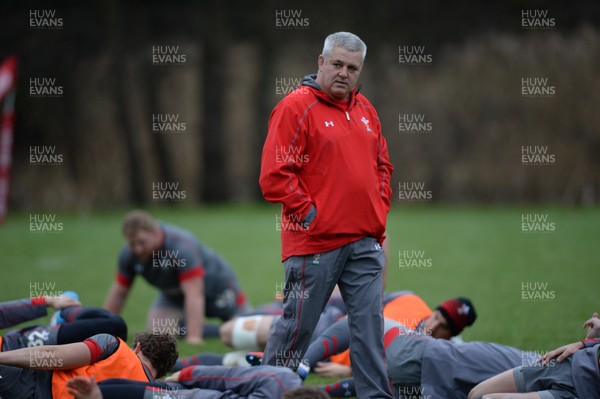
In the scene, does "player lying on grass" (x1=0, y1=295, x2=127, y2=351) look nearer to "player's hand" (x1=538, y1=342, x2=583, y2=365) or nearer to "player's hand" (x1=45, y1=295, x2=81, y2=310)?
"player's hand" (x1=45, y1=295, x2=81, y2=310)

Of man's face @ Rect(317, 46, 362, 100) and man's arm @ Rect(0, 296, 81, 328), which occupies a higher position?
man's face @ Rect(317, 46, 362, 100)

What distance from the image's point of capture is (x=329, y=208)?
440cm

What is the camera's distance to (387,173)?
4.75 meters

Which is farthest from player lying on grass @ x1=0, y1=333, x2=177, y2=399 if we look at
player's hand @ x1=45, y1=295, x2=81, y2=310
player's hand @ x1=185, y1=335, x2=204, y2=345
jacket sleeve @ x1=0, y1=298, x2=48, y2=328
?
player's hand @ x1=185, y1=335, x2=204, y2=345

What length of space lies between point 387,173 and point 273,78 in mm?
18026

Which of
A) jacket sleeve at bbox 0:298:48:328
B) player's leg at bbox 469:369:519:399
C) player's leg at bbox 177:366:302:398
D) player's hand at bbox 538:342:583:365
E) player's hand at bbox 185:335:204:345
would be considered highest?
jacket sleeve at bbox 0:298:48:328

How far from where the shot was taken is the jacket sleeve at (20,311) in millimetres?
5555

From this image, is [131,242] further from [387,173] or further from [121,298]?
[387,173]

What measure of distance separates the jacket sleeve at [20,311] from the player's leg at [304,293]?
6.98 ft

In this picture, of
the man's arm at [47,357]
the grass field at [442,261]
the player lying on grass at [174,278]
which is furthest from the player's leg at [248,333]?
the man's arm at [47,357]

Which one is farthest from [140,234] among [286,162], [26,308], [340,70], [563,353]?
[563,353]

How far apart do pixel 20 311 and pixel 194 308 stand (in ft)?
6.98

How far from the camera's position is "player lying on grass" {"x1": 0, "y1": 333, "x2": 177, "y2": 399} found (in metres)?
4.37

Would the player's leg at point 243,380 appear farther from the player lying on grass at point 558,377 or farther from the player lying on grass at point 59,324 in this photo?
the player lying on grass at point 558,377
